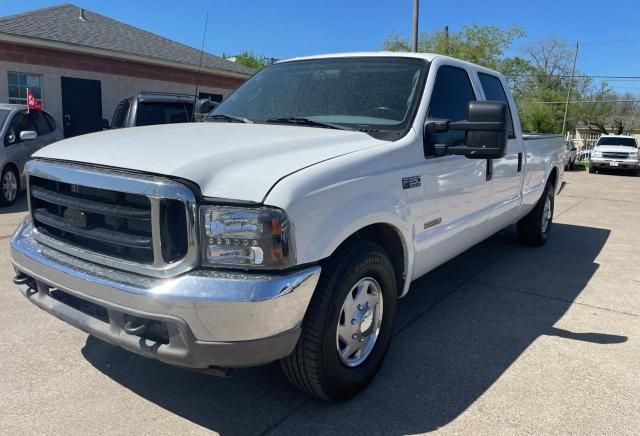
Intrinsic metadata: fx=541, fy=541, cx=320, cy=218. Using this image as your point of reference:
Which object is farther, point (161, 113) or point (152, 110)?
point (161, 113)

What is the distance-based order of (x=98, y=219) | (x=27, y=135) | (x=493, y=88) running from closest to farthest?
(x=98, y=219) < (x=493, y=88) < (x=27, y=135)

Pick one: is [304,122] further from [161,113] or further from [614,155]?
[614,155]

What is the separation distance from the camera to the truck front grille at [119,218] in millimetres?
2336

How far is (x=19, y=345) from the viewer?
11.7ft

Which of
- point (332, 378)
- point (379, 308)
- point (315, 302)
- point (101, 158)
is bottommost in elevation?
point (332, 378)

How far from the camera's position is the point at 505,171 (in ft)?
16.0

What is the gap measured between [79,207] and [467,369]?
2.48m

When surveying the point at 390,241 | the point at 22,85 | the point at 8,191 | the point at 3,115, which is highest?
the point at 22,85

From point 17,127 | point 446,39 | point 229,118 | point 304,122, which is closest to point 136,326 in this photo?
point 304,122

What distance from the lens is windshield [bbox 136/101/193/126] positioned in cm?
883

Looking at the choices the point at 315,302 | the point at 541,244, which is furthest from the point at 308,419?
the point at 541,244

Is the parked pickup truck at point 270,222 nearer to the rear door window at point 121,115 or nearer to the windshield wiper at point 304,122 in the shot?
the windshield wiper at point 304,122

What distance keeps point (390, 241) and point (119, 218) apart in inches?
62.4

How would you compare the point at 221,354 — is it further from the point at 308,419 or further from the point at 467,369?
the point at 467,369
